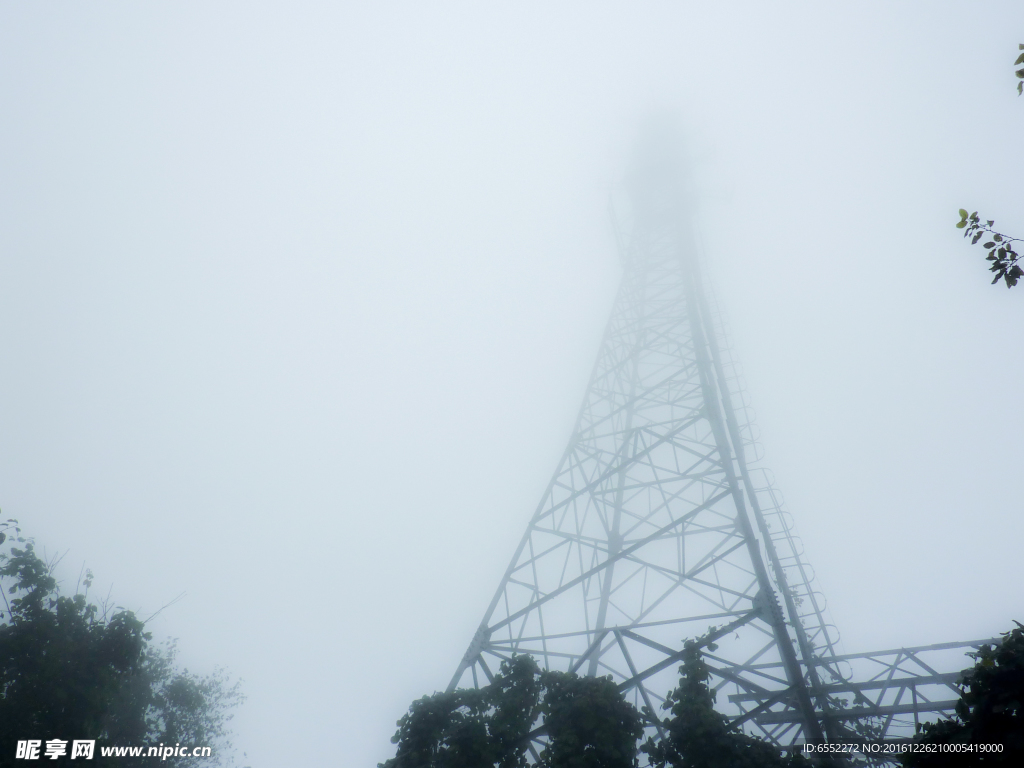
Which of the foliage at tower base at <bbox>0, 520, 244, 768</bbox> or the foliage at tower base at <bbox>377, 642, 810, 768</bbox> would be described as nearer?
the foliage at tower base at <bbox>377, 642, 810, 768</bbox>

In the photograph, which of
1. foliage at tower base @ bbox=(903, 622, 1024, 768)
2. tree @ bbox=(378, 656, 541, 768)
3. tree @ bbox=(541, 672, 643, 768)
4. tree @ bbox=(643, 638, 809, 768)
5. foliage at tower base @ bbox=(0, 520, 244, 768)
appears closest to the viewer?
foliage at tower base @ bbox=(903, 622, 1024, 768)

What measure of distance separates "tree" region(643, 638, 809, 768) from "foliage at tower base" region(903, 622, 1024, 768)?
1166 millimetres

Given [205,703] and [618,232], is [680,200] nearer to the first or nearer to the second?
[618,232]

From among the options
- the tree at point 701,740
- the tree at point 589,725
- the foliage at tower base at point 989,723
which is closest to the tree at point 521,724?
the tree at point 589,725

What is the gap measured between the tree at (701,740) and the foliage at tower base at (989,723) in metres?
1.17

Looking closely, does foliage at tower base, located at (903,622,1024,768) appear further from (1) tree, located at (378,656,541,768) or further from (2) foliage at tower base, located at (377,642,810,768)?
(1) tree, located at (378,656,541,768)

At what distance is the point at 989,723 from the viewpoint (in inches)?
173

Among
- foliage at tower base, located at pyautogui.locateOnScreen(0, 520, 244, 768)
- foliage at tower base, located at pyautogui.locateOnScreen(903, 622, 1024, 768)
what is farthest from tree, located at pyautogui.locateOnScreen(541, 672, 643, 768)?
foliage at tower base, located at pyautogui.locateOnScreen(0, 520, 244, 768)

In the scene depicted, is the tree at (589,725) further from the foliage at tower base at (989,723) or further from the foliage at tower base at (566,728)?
the foliage at tower base at (989,723)

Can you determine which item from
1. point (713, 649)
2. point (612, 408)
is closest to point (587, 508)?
point (612, 408)

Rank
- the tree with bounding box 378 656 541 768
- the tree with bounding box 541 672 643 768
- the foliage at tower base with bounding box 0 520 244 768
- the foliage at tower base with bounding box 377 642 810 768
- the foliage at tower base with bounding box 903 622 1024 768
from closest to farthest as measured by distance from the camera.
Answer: the foliage at tower base with bounding box 903 622 1024 768
the foliage at tower base with bounding box 377 642 810 768
the tree with bounding box 541 672 643 768
the tree with bounding box 378 656 541 768
the foliage at tower base with bounding box 0 520 244 768

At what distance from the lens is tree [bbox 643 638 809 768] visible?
17.7ft

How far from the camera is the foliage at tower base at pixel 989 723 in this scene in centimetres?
420

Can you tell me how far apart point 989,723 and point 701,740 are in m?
2.32
